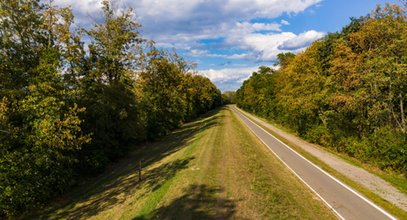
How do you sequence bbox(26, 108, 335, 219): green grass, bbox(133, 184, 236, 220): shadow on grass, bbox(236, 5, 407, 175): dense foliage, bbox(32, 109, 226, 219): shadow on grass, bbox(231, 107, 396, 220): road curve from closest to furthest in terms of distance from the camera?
bbox(231, 107, 396, 220): road curve → bbox(133, 184, 236, 220): shadow on grass → bbox(26, 108, 335, 219): green grass → bbox(32, 109, 226, 219): shadow on grass → bbox(236, 5, 407, 175): dense foliage

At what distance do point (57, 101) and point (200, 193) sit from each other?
10.9 m

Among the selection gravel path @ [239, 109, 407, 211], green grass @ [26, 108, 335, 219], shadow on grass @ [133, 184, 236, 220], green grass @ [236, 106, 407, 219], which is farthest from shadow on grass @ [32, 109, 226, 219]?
gravel path @ [239, 109, 407, 211]

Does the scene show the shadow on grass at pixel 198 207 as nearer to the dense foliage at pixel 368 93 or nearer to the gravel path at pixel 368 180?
the gravel path at pixel 368 180

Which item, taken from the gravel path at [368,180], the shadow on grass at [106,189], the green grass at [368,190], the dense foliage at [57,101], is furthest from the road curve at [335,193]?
the dense foliage at [57,101]

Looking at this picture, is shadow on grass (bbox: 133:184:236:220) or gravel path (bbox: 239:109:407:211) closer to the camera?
shadow on grass (bbox: 133:184:236:220)

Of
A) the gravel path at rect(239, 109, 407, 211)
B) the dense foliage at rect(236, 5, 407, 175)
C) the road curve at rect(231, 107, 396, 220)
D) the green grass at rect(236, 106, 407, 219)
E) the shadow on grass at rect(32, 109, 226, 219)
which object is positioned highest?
the dense foliage at rect(236, 5, 407, 175)

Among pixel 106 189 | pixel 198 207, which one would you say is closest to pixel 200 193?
pixel 198 207

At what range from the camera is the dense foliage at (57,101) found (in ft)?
45.7

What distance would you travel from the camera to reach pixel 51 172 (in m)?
15.5

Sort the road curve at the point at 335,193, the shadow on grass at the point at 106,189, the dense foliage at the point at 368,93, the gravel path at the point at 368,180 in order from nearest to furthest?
the road curve at the point at 335,193 → the gravel path at the point at 368,180 → the shadow on grass at the point at 106,189 → the dense foliage at the point at 368,93

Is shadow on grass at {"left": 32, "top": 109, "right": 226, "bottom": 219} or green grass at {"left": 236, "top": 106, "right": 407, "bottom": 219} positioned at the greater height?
shadow on grass at {"left": 32, "top": 109, "right": 226, "bottom": 219}

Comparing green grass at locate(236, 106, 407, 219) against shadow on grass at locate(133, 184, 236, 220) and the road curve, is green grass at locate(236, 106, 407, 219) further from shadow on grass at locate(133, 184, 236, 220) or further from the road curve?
shadow on grass at locate(133, 184, 236, 220)

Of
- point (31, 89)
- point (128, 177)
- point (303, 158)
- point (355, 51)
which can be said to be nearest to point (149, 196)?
point (128, 177)

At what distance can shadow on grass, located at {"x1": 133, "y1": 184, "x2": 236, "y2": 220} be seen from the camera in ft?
34.2
